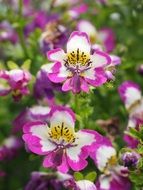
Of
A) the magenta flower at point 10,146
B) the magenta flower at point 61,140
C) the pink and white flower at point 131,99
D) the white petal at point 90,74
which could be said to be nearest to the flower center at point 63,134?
the magenta flower at point 61,140

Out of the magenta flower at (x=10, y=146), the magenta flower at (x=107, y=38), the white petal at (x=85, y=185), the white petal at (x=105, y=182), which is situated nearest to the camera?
→ the white petal at (x=85, y=185)

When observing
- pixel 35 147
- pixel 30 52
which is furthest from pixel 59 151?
pixel 30 52

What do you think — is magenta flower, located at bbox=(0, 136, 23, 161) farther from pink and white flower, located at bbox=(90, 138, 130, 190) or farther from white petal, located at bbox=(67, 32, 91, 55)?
white petal, located at bbox=(67, 32, 91, 55)

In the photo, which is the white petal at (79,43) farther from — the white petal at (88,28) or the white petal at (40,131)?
the white petal at (88,28)

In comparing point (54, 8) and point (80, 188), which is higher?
point (54, 8)

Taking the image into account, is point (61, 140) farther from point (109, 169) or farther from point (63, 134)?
point (109, 169)

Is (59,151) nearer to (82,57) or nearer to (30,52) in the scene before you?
(82,57)

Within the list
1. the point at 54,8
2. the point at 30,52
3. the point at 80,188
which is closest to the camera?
the point at 80,188

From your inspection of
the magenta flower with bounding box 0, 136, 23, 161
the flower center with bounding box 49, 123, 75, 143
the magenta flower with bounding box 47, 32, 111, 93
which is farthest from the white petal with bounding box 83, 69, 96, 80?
the magenta flower with bounding box 0, 136, 23, 161
